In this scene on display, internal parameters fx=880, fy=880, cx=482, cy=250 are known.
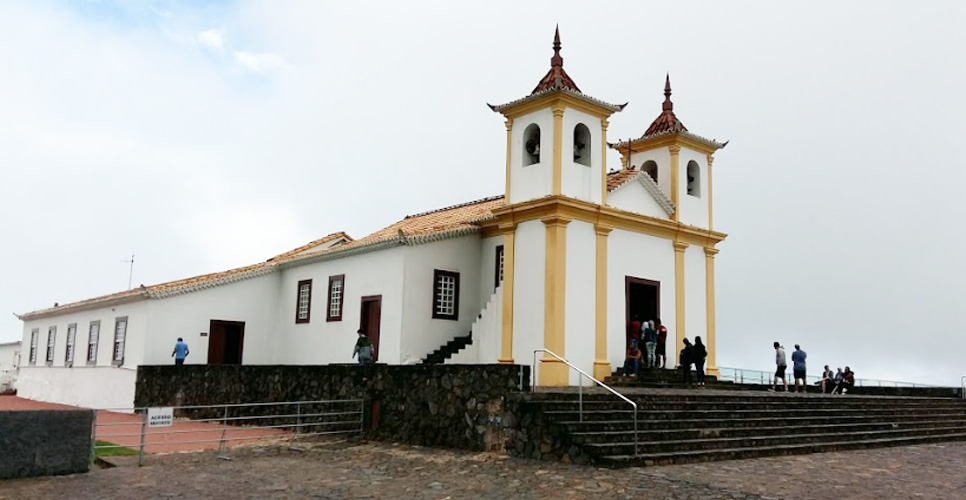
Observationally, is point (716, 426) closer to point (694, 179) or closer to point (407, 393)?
point (407, 393)

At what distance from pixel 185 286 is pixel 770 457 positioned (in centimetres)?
1612

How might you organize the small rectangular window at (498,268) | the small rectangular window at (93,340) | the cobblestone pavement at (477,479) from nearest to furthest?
the cobblestone pavement at (477,479) → the small rectangular window at (498,268) → the small rectangular window at (93,340)

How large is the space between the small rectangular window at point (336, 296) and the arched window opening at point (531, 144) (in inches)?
244

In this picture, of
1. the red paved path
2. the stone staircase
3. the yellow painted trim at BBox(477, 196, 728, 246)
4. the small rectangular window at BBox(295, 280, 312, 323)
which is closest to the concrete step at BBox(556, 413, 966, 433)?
the stone staircase

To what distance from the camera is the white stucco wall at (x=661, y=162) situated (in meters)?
22.3

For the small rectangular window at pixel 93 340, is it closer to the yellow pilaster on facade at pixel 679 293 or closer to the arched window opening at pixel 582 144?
the arched window opening at pixel 582 144

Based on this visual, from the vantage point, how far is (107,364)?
25.1m

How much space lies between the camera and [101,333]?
Result: 26016 millimetres

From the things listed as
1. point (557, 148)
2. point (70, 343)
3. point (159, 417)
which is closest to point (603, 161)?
point (557, 148)

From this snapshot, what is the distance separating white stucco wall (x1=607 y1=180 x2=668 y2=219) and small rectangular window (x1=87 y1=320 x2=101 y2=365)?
16005 millimetres

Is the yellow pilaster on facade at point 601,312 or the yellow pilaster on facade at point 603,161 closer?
the yellow pilaster on facade at point 601,312

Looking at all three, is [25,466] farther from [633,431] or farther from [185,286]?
[185,286]

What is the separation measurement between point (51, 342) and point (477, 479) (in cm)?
2367

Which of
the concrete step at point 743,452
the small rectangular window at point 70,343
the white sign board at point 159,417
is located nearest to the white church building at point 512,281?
the small rectangular window at point 70,343
